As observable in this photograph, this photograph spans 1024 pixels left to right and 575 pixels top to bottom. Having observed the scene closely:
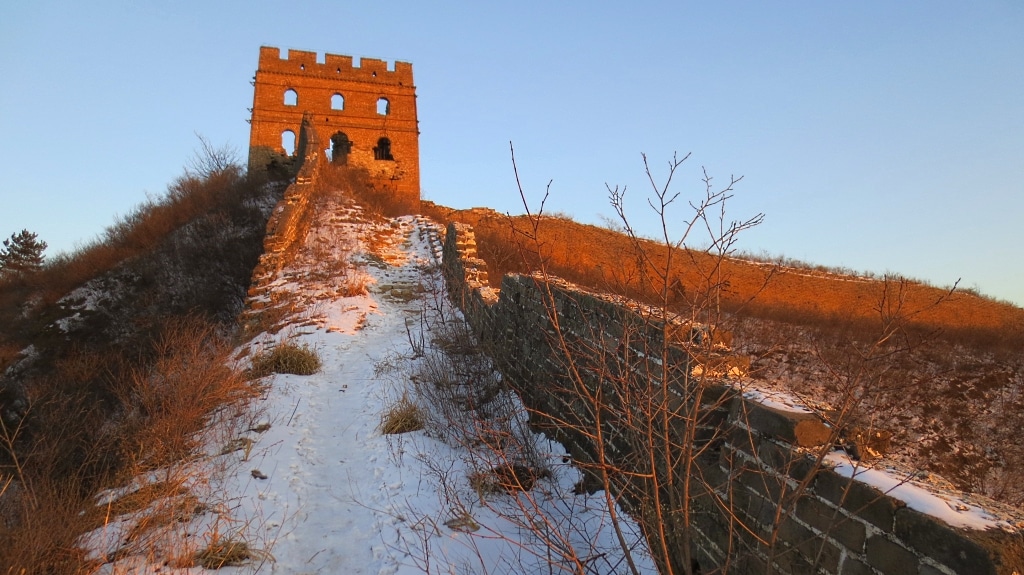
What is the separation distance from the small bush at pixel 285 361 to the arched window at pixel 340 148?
15.4m

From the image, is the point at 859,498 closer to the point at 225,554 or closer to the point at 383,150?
the point at 225,554

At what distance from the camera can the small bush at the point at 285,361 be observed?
6473 mm

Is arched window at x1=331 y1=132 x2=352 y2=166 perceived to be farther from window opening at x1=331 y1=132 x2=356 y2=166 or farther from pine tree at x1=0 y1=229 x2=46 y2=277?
pine tree at x1=0 y1=229 x2=46 y2=277

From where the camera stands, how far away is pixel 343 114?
21.2 meters

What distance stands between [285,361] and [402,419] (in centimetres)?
225

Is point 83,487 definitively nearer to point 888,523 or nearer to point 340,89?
point 888,523

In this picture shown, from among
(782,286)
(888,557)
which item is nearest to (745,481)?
(888,557)

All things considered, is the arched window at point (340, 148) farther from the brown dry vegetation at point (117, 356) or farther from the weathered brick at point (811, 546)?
the weathered brick at point (811, 546)

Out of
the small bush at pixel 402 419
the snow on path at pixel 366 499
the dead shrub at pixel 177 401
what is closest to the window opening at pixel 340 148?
the snow on path at pixel 366 499

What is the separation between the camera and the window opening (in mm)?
20984

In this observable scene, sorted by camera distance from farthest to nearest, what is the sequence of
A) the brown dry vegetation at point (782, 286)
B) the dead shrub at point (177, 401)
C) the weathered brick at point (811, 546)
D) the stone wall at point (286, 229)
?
the brown dry vegetation at point (782, 286), the stone wall at point (286, 229), the dead shrub at point (177, 401), the weathered brick at point (811, 546)

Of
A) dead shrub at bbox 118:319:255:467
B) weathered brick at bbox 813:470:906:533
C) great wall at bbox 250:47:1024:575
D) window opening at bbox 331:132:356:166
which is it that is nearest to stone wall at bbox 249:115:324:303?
dead shrub at bbox 118:319:255:467

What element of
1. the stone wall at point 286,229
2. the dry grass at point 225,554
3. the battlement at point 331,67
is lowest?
the dry grass at point 225,554

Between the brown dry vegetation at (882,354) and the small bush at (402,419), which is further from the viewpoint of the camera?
the small bush at (402,419)
